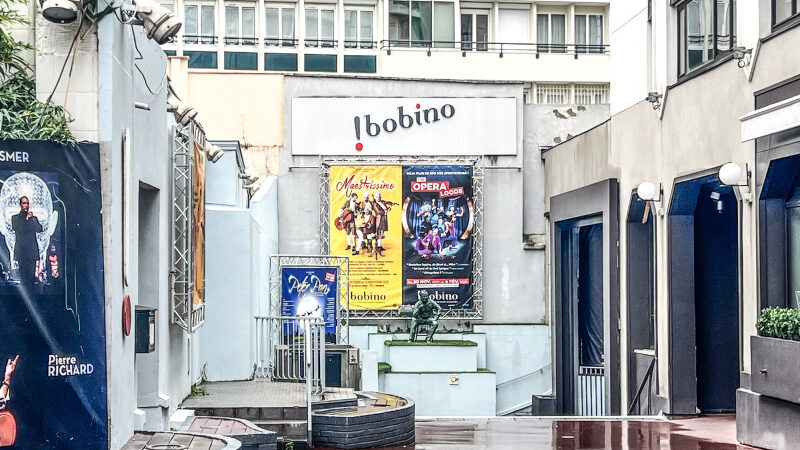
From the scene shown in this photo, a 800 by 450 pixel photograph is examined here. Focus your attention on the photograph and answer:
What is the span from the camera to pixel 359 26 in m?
38.6

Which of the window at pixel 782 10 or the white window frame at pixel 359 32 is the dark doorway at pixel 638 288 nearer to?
the window at pixel 782 10

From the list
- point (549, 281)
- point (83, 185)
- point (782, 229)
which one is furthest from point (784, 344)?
point (549, 281)

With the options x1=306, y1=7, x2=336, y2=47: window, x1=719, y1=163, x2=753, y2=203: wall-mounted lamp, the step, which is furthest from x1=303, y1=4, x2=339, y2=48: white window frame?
the step

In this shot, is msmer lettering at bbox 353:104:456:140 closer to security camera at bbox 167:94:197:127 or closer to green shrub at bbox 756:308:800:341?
security camera at bbox 167:94:197:127

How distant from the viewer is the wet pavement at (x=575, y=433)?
49.0 ft

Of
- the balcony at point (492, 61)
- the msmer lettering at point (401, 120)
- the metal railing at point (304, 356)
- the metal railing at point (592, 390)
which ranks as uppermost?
the balcony at point (492, 61)

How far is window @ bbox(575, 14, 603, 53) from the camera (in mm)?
39062

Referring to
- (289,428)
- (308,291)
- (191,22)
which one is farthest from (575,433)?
(191,22)

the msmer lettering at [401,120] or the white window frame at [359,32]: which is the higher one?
the white window frame at [359,32]

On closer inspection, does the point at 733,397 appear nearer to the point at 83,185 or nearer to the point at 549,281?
the point at 549,281

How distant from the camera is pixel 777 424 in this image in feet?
45.4

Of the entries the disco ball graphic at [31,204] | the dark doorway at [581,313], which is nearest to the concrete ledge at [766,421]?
the dark doorway at [581,313]

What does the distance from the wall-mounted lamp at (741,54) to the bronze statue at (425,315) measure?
1142 centimetres

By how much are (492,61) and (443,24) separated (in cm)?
204
